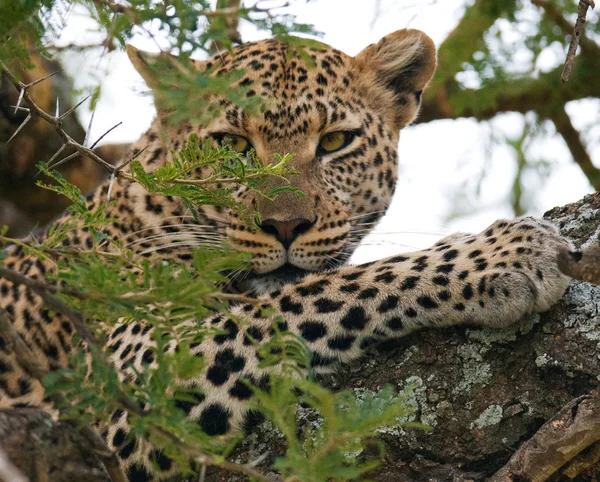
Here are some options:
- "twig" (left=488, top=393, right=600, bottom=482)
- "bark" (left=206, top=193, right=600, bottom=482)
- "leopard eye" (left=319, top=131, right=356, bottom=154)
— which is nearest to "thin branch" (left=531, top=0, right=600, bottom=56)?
"leopard eye" (left=319, top=131, right=356, bottom=154)

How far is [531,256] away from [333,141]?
2.29 metres

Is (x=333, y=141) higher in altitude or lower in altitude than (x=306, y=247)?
higher

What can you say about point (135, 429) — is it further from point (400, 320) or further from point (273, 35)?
point (400, 320)

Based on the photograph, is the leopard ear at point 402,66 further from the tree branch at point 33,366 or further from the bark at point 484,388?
the tree branch at point 33,366

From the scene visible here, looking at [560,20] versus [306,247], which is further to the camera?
[560,20]

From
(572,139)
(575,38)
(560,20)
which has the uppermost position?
(560,20)

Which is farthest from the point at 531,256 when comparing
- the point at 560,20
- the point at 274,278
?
the point at 560,20

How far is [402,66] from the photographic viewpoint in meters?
6.81

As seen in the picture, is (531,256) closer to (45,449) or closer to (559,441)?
(559,441)

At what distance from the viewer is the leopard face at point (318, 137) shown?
538cm

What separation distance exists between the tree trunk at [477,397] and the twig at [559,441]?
32 cm

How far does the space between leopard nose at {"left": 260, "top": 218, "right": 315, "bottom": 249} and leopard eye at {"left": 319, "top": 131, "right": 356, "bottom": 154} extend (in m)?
0.95

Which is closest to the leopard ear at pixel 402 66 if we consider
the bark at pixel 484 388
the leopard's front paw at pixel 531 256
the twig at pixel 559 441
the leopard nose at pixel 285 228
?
the leopard nose at pixel 285 228

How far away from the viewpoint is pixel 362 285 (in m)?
4.57
